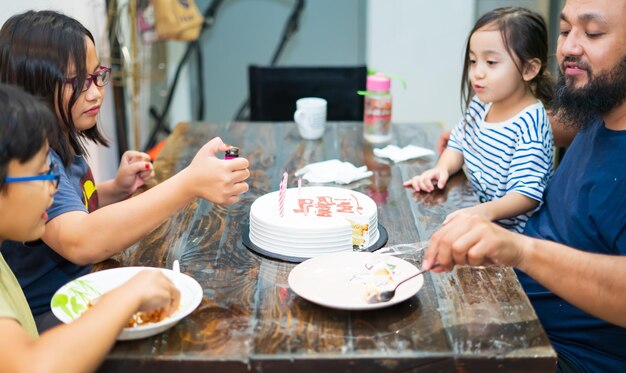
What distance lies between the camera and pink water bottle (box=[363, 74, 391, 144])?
8.21 feet

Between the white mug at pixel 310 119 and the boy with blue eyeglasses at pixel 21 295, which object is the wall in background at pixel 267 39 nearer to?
the white mug at pixel 310 119

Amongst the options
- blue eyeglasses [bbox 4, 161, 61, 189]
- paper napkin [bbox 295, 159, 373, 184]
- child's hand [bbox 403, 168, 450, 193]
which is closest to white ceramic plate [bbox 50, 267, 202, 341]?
blue eyeglasses [bbox 4, 161, 61, 189]

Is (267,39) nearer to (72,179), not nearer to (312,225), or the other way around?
(72,179)

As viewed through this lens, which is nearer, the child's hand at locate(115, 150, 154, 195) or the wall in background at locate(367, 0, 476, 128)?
Answer: the child's hand at locate(115, 150, 154, 195)

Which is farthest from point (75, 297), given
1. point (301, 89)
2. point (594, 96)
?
point (301, 89)

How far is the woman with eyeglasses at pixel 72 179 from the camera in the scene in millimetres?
1554

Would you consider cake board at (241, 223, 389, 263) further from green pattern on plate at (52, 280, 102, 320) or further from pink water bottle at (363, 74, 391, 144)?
pink water bottle at (363, 74, 391, 144)

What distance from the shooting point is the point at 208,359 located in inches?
47.4

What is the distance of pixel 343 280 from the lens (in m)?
1.47

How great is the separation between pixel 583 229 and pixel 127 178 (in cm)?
123

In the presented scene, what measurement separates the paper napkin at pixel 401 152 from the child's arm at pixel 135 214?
2.82 feet

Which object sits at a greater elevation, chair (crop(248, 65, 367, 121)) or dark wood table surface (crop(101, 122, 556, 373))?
chair (crop(248, 65, 367, 121))

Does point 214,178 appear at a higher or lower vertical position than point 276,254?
higher

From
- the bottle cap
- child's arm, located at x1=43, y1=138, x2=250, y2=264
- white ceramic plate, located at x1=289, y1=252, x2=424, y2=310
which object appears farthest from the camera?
the bottle cap
